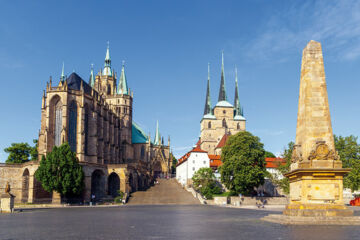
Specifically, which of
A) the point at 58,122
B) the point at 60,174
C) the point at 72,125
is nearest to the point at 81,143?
the point at 72,125

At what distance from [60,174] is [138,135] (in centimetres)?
6702

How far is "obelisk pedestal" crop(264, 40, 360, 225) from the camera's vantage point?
50.0 feet

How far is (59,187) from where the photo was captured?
54.2 m

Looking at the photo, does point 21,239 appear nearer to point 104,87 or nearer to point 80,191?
point 80,191

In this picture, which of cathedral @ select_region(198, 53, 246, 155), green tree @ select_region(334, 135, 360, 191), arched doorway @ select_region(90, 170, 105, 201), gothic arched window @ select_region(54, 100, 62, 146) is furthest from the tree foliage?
cathedral @ select_region(198, 53, 246, 155)

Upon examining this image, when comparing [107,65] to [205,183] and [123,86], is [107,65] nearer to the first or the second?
[123,86]

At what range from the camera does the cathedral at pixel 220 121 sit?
438 feet

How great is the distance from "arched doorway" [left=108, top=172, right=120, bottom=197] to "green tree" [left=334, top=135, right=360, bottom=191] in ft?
123

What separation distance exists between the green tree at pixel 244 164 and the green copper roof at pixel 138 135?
56.5 m

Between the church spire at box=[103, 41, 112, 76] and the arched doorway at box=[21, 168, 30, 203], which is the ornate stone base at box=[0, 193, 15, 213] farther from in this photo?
the church spire at box=[103, 41, 112, 76]

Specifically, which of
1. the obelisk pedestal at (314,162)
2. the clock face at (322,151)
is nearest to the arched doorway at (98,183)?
the obelisk pedestal at (314,162)

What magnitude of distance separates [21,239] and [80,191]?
46393 mm

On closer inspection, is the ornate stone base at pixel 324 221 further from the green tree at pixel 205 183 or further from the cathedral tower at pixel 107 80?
the cathedral tower at pixel 107 80

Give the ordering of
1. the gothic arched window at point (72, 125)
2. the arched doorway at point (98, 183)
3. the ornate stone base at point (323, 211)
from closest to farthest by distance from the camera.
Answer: the ornate stone base at point (323, 211), the arched doorway at point (98, 183), the gothic arched window at point (72, 125)
